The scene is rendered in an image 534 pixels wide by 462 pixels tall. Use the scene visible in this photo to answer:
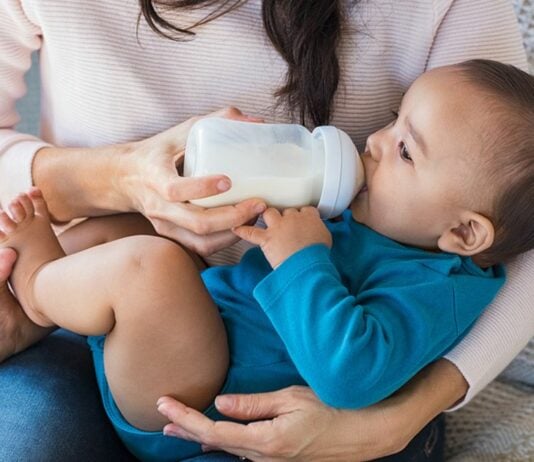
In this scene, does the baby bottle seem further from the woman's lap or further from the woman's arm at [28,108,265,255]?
the woman's lap

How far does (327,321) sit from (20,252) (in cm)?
38

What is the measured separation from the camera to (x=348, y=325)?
79 centimetres

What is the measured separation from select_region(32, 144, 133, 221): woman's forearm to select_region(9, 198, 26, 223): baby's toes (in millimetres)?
91

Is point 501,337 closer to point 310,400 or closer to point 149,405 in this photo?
point 310,400

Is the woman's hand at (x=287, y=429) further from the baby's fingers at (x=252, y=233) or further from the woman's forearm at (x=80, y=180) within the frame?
the woman's forearm at (x=80, y=180)

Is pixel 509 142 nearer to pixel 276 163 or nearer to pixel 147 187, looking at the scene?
pixel 276 163

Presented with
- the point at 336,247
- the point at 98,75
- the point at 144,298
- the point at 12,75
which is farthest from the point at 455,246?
the point at 12,75

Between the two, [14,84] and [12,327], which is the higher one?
[14,84]

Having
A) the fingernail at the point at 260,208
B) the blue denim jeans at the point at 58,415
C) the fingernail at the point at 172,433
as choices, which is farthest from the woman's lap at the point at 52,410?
the fingernail at the point at 260,208

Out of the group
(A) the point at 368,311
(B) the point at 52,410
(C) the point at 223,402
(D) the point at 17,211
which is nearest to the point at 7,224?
(D) the point at 17,211

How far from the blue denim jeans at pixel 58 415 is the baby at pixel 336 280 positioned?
3cm

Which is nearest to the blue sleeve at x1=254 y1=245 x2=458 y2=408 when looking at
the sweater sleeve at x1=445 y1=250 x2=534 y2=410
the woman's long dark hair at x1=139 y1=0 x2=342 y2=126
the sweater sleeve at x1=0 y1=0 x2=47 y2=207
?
the sweater sleeve at x1=445 y1=250 x2=534 y2=410

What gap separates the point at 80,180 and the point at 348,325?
1.36ft

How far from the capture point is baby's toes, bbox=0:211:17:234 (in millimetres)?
903
